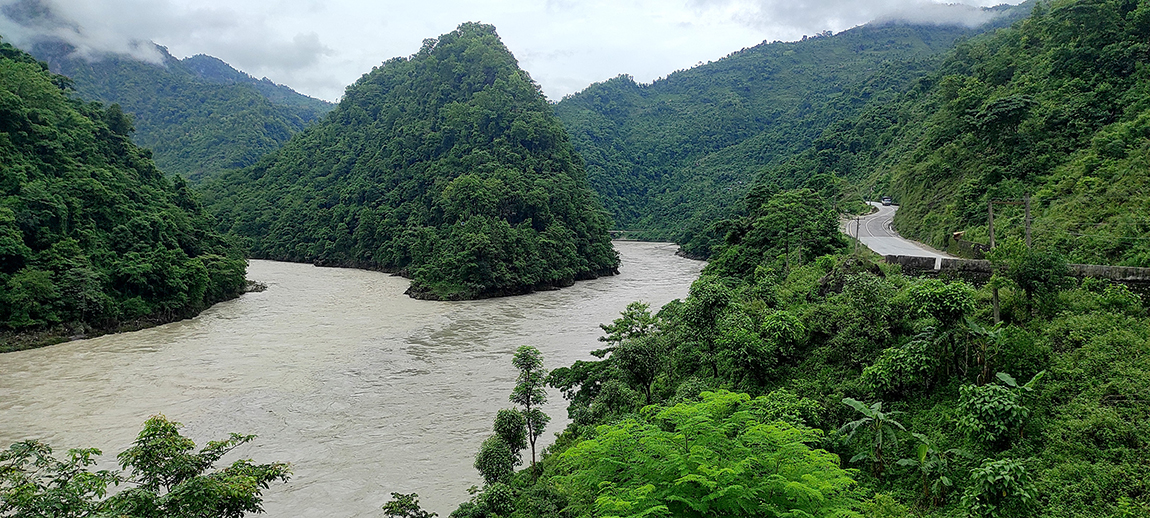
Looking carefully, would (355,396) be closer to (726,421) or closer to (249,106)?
(726,421)

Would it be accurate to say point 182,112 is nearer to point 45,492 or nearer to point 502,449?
point 502,449

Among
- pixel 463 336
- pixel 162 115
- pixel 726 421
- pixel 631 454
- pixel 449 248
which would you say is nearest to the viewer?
pixel 631 454

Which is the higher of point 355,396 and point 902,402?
point 902,402

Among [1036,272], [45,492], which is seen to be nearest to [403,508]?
[45,492]

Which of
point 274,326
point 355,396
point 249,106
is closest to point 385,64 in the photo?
point 249,106

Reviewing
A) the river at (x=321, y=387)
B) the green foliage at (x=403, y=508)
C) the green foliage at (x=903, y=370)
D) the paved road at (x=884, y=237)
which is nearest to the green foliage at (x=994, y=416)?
the green foliage at (x=903, y=370)

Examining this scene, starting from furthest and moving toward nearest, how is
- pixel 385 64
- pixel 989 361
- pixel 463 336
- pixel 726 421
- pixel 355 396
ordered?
pixel 385 64
pixel 463 336
pixel 355 396
pixel 989 361
pixel 726 421

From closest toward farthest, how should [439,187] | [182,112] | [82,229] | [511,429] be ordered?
[511,429] → [82,229] → [439,187] → [182,112]
